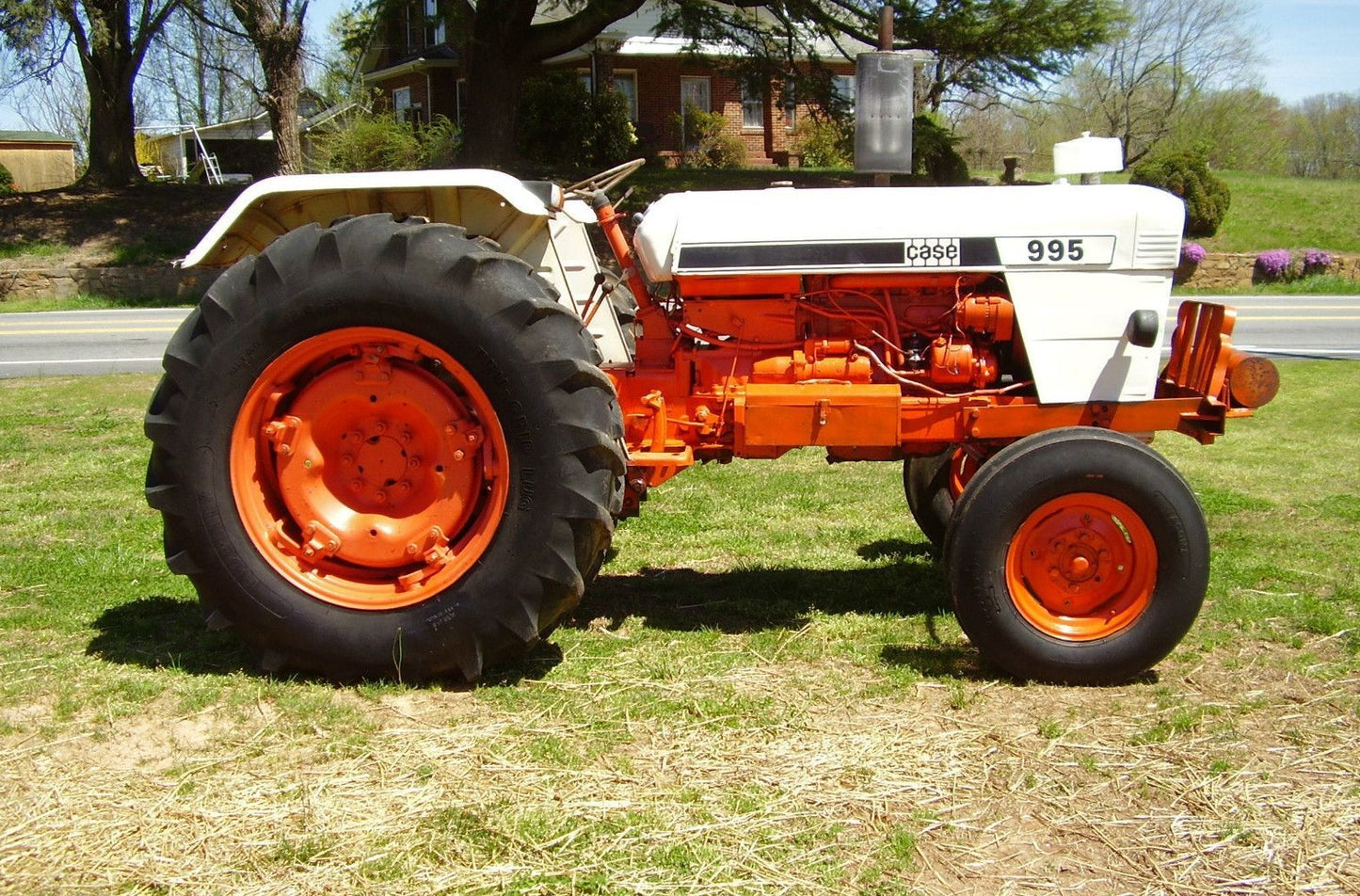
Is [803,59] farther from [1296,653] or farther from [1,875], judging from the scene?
[1,875]

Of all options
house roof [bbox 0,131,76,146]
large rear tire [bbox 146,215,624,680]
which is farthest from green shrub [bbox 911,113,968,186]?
house roof [bbox 0,131,76,146]

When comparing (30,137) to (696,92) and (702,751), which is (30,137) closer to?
(696,92)

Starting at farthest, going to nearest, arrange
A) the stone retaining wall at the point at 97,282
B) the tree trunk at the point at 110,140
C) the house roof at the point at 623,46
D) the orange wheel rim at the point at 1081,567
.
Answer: the house roof at the point at 623,46 < the tree trunk at the point at 110,140 < the stone retaining wall at the point at 97,282 < the orange wheel rim at the point at 1081,567

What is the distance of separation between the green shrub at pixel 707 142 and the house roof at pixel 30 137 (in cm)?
2786

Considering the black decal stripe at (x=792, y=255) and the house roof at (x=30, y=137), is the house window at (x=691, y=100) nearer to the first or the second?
the house roof at (x=30, y=137)

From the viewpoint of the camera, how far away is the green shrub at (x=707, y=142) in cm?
3175

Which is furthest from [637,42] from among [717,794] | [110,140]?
[717,794]

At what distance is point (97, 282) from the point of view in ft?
65.7

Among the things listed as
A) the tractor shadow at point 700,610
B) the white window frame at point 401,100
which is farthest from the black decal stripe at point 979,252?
the white window frame at point 401,100

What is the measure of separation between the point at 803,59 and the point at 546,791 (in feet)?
68.2

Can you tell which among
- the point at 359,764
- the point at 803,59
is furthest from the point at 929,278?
the point at 803,59

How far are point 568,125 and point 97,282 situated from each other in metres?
10.8

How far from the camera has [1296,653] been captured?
430cm

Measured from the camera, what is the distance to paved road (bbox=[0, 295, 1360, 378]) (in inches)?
485
